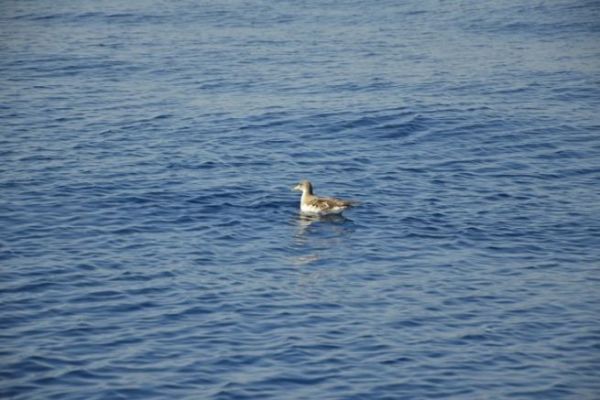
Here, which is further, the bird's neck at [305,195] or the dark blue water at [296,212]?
the bird's neck at [305,195]

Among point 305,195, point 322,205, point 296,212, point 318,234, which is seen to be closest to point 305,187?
point 305,195

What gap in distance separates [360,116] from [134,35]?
20378 mm

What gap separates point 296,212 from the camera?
30656 mm

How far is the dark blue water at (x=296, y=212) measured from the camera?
66.0ft

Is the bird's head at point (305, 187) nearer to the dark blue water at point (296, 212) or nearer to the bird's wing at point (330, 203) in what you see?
the dark blue water at point (296, 212)

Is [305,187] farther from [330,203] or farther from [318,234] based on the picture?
[318,234]

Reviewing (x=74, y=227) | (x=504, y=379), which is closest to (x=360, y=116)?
(x=74, y=227)

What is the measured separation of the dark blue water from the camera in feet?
66.0

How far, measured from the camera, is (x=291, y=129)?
128 feet

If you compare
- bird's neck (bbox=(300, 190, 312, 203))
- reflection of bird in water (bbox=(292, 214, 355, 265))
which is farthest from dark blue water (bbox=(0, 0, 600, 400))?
bird's neck (bbox=(300, 190, 312, 203))

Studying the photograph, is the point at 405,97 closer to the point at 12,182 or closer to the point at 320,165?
the point at 320,165

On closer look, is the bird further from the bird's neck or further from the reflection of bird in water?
the reflection of bird in water

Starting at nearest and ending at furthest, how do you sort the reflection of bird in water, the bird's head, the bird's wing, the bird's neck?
the reflection of bird in water < the bird's wing < the bird's neck < the bird's head

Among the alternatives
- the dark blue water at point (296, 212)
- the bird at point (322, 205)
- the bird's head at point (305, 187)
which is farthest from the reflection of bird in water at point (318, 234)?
the bird's head at point (305, 187)
